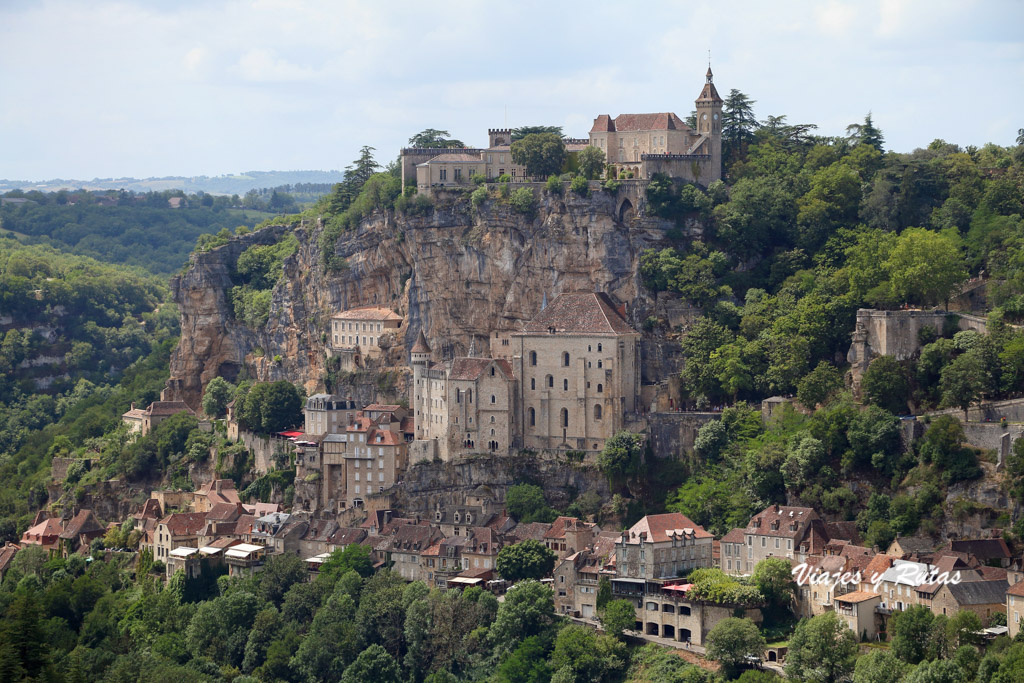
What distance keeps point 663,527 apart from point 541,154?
28.1m

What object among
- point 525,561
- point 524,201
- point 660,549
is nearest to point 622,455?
point 525,561

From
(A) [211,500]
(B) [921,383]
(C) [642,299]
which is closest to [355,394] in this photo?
(A) [211,500]

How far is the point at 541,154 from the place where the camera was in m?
103

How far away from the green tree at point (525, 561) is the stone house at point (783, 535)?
9423mm

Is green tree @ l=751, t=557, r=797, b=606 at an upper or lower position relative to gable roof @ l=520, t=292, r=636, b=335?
lower

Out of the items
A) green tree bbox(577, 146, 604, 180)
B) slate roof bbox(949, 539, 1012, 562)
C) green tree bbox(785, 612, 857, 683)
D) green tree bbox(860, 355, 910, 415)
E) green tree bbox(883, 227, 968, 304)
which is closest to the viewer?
green tree bbox(785, 612, 857, 683)

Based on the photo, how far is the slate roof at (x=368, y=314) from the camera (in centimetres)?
10581

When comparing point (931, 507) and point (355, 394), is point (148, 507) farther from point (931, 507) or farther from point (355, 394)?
point (931, 507)

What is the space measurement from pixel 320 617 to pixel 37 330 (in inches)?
2747

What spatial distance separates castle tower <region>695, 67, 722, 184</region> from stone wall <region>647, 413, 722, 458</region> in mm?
17913

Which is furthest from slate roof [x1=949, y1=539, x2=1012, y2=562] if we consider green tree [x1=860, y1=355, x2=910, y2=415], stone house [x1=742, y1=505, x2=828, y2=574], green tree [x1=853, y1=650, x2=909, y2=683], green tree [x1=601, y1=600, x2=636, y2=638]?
green tree [x1=601, y1=600, x2=636, y2=638]

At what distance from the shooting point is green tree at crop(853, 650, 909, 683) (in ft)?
230

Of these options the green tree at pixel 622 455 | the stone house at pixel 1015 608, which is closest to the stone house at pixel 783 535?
the green tree at pixel 622 455

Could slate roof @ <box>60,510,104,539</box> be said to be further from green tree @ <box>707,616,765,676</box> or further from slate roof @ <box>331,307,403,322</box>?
green tree @ <box>707,616,765,676</box>
